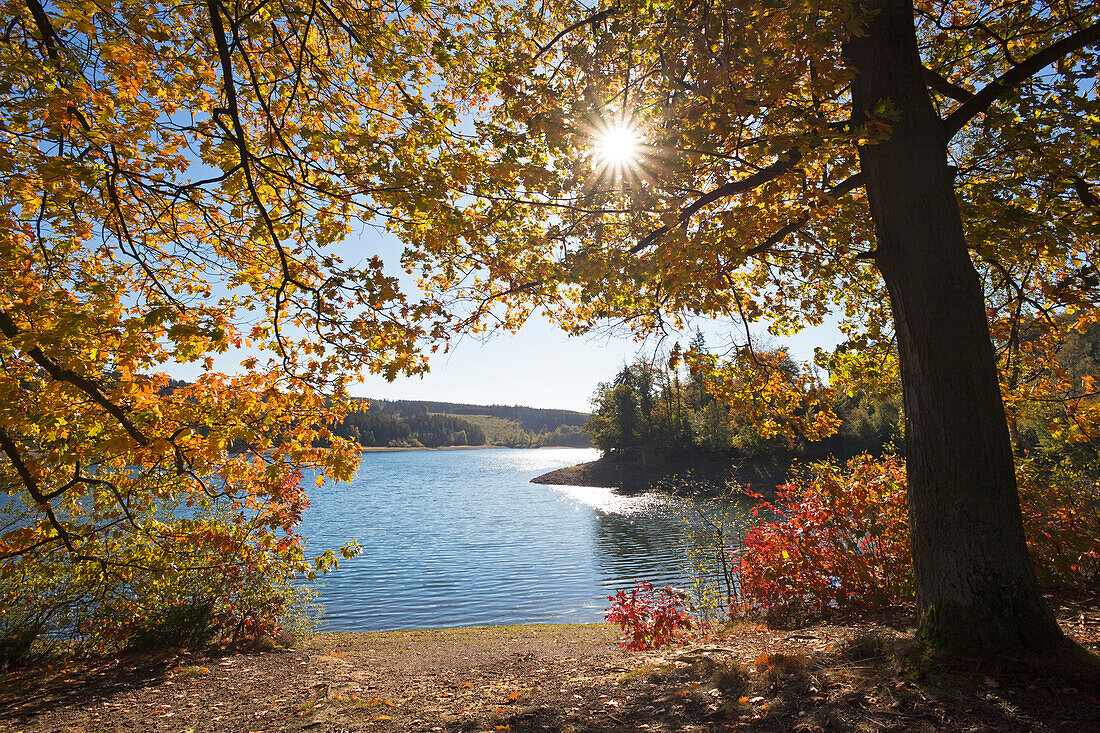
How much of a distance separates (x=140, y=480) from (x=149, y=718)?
259 cm

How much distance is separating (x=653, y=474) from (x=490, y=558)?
101 feet

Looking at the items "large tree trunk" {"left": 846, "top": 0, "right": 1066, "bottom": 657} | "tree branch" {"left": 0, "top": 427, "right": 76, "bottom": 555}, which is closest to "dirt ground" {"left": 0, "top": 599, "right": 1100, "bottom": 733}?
"large tree trunk" {"left": 846, "top": 0, "right": 1066, "bottom": 657}

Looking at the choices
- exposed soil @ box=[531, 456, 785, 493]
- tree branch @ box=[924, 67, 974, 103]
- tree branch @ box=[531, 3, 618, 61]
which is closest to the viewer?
tree branch @ box=[924, 67, 974, 103]

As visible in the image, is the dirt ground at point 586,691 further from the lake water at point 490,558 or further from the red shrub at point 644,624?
the lake water at point 490,558

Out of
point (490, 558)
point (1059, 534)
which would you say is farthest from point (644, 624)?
point (490, 558)

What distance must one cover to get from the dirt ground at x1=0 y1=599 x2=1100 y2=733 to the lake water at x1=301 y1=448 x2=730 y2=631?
678cm

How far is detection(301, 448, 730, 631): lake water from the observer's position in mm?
13164

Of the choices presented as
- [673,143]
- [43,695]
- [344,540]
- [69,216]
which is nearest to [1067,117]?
[673,143]

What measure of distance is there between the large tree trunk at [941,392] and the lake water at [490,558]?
9748 mm

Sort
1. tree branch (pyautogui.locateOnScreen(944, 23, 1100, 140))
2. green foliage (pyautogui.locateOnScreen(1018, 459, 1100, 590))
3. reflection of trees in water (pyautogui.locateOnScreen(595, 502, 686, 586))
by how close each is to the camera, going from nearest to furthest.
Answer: tree branch (pyautogui.locateOnScreen(944, 23, 1100, 140)) → green foliage (pyautogui.locateOnScreen(1018, 459, 1100, 590)) → reflection of trees in water (pyautogui.locateOnScreen(595, 502, 686, 586))

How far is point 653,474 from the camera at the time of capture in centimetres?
4781

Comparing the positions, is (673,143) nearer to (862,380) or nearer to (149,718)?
(862,380)

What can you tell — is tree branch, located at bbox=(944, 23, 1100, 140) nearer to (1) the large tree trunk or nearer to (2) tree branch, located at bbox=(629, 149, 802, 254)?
(1) the large tree trunk

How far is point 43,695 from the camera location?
4.89 meters
